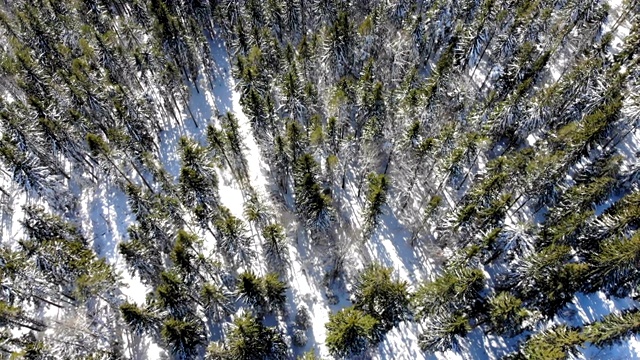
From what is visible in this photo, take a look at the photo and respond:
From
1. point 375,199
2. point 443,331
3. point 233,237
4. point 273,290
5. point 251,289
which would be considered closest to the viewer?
point 443,331

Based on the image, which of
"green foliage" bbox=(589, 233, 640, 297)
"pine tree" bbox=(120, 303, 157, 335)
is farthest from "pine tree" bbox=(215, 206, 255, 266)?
"green foliage" bbox=(589, 233, 640, 297)

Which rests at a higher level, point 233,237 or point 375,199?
point 233,237

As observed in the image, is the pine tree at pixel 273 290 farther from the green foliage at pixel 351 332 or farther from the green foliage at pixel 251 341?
the green foliage at pixel 351 332

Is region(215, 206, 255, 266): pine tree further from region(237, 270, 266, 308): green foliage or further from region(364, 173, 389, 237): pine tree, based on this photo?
region(364, 173, 389, 237): pine tree

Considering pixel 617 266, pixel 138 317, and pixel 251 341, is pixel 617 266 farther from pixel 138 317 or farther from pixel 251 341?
pixel 138 317

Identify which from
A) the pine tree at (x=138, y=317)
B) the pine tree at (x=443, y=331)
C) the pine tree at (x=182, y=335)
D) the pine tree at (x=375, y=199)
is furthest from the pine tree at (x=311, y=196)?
the pine tree at (x=138, y=317)

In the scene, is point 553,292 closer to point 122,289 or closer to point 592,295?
point 592,295

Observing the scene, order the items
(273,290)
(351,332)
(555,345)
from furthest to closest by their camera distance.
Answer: (273,290) < (351,332) < (555,345)

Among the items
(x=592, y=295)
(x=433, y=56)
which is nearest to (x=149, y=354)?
(x=592, y=295)

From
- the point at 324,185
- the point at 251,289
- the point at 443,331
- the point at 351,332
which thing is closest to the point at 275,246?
the point at 251,289
